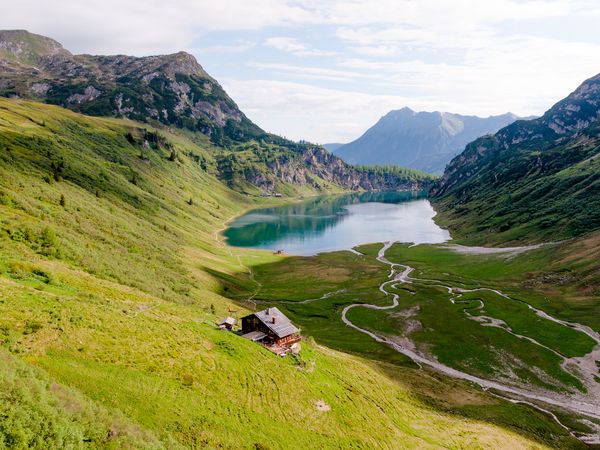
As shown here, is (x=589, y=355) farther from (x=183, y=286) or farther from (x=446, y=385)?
(x=183, y=286)

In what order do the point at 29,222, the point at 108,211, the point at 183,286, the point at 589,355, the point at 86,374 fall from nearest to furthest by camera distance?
the point at 86,374 < the point at 29,222 < the point at 589,355 < the point at 183,286 < the point at 108,211

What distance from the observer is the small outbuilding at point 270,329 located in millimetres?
63500

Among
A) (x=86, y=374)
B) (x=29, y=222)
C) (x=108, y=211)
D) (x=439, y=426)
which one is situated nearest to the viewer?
(x=86, y=374)

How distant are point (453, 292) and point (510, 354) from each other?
1907 inches

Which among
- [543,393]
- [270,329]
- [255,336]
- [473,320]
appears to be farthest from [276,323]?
[473,320]

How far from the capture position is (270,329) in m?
63.3

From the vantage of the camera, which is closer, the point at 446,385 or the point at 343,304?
the point at 446,385

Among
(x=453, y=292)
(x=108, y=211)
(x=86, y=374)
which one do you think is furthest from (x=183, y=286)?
(x=453, y=292)

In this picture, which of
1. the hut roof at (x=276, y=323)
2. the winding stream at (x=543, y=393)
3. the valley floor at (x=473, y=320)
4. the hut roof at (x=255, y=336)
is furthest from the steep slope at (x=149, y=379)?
the valley floor at (x=473, y=320)

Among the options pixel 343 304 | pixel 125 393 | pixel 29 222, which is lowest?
pixel 343 304

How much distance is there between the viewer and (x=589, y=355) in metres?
93.8

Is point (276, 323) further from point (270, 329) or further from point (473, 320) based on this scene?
point (473, 320)

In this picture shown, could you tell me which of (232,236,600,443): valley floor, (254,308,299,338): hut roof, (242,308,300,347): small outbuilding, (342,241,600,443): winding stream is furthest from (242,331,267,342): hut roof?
(342,241,600,443): winding stream

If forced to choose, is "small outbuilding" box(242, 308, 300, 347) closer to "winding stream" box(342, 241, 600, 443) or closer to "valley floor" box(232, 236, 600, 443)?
"valley floor" box(232, 236, 600, 443)
